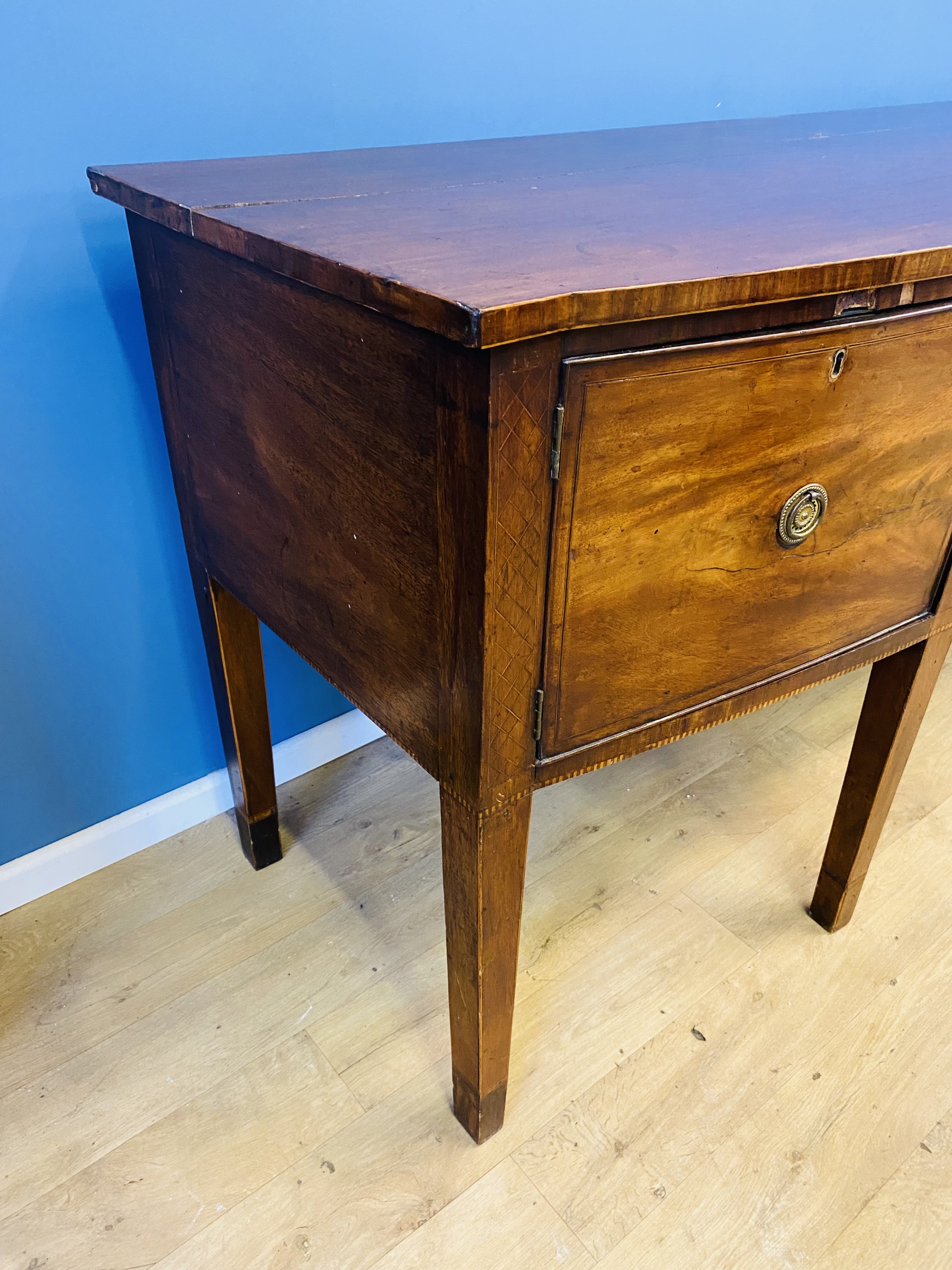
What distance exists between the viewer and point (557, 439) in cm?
50

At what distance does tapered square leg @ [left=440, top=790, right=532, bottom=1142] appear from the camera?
2.15ft

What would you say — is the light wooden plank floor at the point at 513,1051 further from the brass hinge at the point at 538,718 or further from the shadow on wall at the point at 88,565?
the brass hinge at the point at 538,718

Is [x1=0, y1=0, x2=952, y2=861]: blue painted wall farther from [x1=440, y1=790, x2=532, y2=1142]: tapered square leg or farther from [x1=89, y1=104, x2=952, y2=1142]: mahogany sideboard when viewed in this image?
[x1=440, y1=790, x2=532, y2=1142]: tapered square leg

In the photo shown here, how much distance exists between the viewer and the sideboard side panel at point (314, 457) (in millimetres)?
553

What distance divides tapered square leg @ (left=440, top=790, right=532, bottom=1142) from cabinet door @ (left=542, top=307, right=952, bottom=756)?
8 centimetres

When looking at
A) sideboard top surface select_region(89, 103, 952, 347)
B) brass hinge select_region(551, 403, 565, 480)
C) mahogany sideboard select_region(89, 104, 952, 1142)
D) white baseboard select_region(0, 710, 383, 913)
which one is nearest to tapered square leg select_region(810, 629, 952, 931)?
mahogany sideboard select_region(89, 104, 952, 1142)

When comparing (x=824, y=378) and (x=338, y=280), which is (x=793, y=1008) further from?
(x=338, y=280)

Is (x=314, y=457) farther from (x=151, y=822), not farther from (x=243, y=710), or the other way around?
(x=151, y=822)

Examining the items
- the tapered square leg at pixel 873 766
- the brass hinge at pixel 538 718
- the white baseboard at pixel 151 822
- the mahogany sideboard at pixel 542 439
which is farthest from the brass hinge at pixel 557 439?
the white baseboard at pixel 151 822

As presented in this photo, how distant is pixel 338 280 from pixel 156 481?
579 mm

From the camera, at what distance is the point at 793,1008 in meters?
1.02

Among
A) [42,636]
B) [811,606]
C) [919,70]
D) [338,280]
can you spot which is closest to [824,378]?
[811,606]

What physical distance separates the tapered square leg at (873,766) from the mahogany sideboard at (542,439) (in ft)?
0.06

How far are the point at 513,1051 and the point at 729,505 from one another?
65 centimetres
